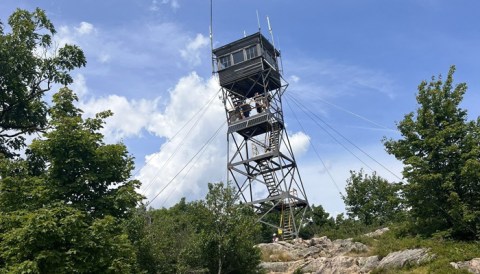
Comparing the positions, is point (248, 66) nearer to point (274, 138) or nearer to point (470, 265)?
point (274, 138)

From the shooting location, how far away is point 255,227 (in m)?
22.6

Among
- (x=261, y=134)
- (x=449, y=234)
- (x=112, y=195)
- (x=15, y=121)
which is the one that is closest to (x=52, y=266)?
(x=112, y=195)

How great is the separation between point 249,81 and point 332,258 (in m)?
17.7

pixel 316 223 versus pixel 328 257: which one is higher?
pixel 316 223

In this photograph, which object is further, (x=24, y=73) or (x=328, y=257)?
(x=328, y=257)

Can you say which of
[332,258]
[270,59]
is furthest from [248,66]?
[332,258]

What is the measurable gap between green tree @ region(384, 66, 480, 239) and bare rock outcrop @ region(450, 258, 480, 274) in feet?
8.71

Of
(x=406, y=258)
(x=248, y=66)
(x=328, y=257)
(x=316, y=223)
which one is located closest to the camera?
(x=406, y=258)

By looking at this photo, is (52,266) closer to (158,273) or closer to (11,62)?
(11,62)

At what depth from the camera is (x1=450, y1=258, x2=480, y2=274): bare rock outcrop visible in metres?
19.8

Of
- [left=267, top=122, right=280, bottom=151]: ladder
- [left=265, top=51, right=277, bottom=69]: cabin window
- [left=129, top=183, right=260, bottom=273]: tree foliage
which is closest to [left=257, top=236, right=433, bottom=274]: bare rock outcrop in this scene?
[left=129, top=183, right=260, bottom=273]: tree foliage

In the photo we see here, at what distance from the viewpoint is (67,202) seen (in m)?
12.5

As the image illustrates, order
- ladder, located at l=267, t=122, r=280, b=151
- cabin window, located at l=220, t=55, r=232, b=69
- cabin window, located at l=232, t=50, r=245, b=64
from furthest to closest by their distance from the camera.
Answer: cabin window, located at l=220, t=55, r=232, b=69
cabin window, located at l=232, t=50, r=245, b=64
ladder, located at l=267, t=122, r=280, b=151

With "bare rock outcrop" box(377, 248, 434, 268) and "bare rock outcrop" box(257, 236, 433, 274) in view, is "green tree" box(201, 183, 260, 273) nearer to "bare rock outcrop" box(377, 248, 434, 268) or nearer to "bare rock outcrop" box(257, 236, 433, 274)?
"bare rock outcrop" box(257, 236, 433, 274)
